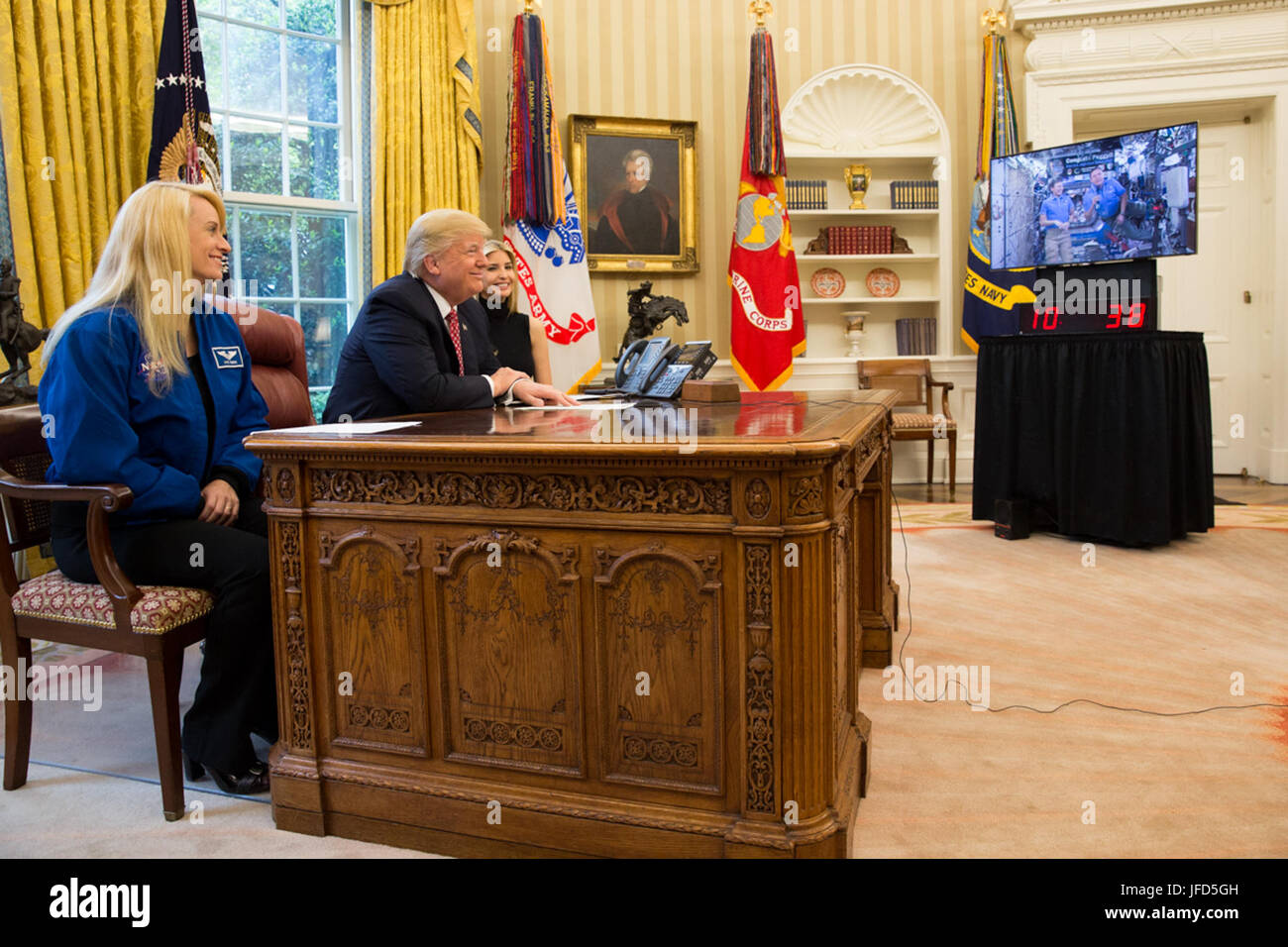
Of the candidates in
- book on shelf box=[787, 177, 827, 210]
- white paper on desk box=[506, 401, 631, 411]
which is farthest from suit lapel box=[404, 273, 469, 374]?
book on shelf box=[787, 177, 827, 210]

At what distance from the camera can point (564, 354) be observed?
6.16 meters

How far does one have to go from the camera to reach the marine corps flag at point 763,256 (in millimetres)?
6203

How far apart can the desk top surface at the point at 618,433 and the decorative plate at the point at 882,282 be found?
183 inches

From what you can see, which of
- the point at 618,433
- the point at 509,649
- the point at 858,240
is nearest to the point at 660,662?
the point at 509,649

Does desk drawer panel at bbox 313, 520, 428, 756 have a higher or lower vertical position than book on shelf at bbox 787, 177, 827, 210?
lower

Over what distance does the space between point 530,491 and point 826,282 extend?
554cm

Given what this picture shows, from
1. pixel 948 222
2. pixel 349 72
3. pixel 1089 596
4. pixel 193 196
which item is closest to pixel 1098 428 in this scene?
pixel 1089 596

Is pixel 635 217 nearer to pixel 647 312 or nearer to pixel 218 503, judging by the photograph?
pixel 647 312

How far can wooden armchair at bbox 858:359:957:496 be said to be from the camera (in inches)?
248

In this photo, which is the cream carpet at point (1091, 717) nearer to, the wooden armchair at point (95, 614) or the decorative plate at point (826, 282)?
the wooden armchair at point (95, 614)

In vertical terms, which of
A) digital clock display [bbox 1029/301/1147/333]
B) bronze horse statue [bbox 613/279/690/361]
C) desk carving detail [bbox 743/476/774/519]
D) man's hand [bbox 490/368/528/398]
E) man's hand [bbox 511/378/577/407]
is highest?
bronze horse statue [bbox 613/279/690/361]

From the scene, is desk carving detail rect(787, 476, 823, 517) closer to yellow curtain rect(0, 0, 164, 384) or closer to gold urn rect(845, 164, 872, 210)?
yellow curtain rect(0, 0, 164, 384)

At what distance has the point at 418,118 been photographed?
5.63 meters

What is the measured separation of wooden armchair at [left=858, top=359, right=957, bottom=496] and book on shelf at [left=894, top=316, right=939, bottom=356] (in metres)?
0.15
